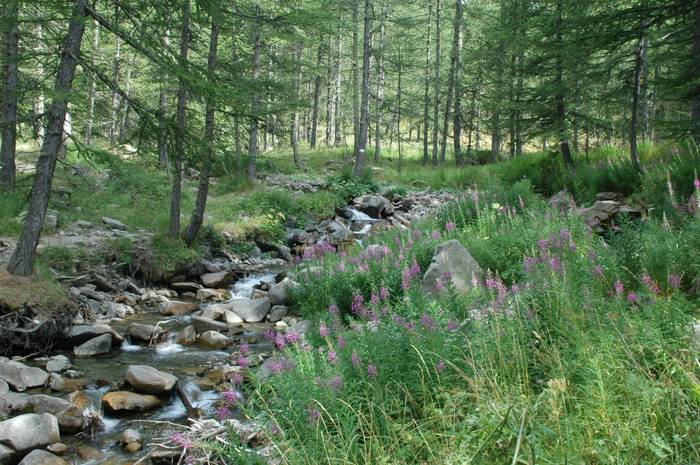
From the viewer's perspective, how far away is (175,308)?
924 cm

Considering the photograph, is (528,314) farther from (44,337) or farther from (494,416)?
(44,337)

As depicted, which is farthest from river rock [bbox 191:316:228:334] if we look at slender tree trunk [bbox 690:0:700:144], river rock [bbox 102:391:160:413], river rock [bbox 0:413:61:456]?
slender tree trunk [bbox 690:0:700:144]

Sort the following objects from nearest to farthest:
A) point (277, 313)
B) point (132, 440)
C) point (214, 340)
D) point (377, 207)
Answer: point (132, 440) → point (214, 340) → point (277, 313) → point (377, 207)

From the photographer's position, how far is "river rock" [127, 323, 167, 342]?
25.4ft

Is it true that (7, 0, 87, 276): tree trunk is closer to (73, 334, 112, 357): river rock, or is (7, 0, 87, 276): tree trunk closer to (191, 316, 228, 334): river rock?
(73, 334, 112, 357): river rock

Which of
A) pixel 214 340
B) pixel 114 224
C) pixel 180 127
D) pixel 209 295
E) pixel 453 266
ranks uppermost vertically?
pixel 180 127

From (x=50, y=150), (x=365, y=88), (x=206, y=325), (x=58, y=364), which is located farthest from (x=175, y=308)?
(x=365, y=88)

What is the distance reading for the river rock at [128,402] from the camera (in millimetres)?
5453

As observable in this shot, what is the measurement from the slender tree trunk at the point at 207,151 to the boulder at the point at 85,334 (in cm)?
261

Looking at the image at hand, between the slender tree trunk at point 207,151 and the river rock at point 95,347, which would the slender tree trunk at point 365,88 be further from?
the river rock at point 95,347

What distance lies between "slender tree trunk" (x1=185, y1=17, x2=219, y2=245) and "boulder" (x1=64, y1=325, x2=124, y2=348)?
261 centimetres

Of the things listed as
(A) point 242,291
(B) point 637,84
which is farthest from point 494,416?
(B) point 637,84

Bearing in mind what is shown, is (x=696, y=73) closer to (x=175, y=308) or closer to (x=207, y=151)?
(x=207, y=151)

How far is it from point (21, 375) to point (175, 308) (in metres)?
3.40
